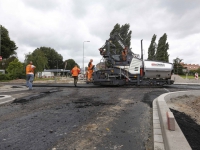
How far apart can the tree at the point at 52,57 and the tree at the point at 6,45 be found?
37777mm

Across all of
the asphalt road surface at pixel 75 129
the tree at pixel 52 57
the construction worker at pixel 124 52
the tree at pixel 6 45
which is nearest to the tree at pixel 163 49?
the construction worker at pixel 124 52

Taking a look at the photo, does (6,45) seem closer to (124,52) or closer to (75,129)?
(124,52)

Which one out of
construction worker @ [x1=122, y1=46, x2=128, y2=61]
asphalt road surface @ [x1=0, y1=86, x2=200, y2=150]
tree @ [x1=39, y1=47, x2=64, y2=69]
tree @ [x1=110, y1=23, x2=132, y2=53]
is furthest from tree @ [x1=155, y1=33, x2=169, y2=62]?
tree @ [x1=39, y1=47, x2=64, y2=69]

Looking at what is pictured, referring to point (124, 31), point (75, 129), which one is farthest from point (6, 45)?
point (75, 129)

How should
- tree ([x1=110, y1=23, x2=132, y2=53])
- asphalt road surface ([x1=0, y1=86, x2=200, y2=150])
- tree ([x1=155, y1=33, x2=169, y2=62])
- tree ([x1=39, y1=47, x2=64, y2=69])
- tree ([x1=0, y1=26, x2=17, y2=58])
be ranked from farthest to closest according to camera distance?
tree ([x1=39, y1=47, x2=64, y2=69])
tree ([x1=155, y1=33, x2=169, y2=62])
tree ([x1=0, y1=26, x2=17, y2=58])
tree ([x1=110, y1=23, x2=132, y2=53])
asphalt road surface ([x1=0, y1=86, x2=200, y2=150])

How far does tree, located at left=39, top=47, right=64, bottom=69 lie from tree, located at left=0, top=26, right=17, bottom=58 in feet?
124

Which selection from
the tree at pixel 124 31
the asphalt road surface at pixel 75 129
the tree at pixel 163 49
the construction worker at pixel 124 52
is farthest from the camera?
the tree at pixel 163 49

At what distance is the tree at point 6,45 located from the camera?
3812 centimetres

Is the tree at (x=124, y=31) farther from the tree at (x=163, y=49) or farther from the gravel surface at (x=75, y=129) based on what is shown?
the gravel surface at (x=75, y=129)

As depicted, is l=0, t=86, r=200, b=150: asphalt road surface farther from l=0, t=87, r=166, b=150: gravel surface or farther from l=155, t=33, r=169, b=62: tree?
l=155, t=33, r=169, b=62: tree

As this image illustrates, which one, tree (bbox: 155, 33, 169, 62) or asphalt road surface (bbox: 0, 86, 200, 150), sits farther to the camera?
tree (bbox: 155, 33, 169, 62)

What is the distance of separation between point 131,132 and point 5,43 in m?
41.8

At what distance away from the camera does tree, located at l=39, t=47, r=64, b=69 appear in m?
79.1

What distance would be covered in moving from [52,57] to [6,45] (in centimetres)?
4216
